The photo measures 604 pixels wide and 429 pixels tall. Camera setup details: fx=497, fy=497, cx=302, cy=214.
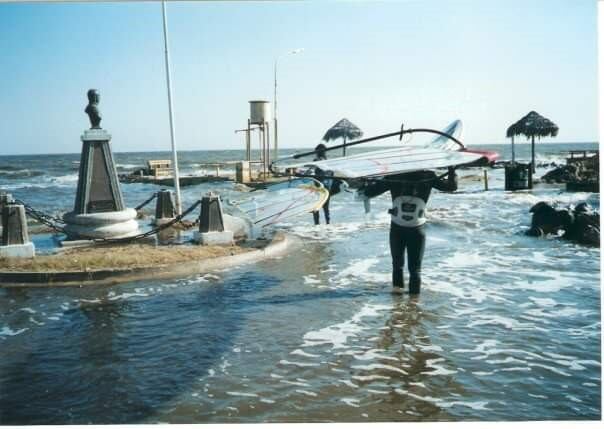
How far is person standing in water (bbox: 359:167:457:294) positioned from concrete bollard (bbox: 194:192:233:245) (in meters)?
3.80

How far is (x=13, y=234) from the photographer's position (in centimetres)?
896

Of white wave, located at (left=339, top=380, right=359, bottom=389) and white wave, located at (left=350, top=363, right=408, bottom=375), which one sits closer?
white wave, located at (left=339, top=380, right=359, bottom=389)

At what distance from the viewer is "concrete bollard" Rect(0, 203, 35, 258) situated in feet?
29.2

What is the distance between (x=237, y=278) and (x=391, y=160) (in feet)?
10.6

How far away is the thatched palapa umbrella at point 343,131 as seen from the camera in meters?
24.8

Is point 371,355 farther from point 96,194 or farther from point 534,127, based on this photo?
point 534,127

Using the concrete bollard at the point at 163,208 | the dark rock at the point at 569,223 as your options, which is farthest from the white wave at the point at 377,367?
the concrete bollard at the point at 163,208

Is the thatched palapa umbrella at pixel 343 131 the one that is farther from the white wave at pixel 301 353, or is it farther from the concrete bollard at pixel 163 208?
the white wave at pixel 301 353

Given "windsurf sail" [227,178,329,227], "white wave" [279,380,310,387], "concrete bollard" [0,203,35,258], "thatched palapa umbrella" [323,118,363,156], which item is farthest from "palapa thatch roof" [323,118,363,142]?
"white wave" [279,380,310,387]

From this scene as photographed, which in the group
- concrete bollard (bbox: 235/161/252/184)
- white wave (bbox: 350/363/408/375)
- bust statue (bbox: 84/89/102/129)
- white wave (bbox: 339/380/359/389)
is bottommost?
white wave (bbox: 339/380/359/389)

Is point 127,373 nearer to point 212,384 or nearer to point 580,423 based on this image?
point 212,384

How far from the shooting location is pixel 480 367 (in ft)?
16.7

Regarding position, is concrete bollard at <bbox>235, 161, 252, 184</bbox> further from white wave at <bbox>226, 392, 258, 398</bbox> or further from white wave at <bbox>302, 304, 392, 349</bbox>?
white wave at <bbox>226, 392, 258, 398</bbox>

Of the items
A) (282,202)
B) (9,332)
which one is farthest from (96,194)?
(9,332)
